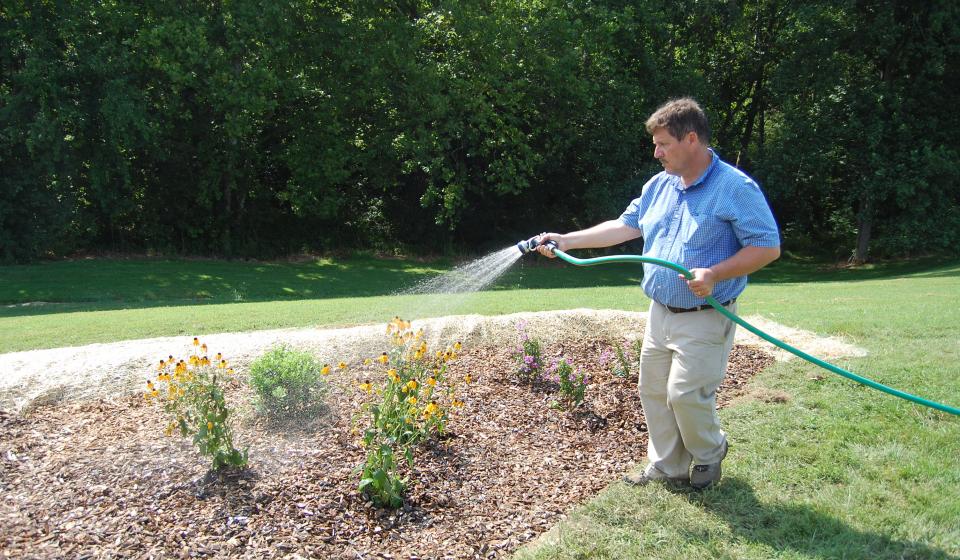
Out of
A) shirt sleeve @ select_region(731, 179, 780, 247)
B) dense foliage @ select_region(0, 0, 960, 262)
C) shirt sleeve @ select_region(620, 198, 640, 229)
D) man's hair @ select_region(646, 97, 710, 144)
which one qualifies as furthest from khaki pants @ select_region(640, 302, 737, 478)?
dense foliage @ select_region(0, 0, 960, 262)

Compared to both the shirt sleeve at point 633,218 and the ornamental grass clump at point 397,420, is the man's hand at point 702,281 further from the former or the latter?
the ornamental grass clump at point 397,420

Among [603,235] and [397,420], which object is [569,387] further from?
[397,420]

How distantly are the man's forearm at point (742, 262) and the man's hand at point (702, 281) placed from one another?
0.12 ft

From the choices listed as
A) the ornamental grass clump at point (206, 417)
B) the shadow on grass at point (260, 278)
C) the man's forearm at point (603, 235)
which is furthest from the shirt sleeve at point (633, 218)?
the shadow on grass at point (260, 278)

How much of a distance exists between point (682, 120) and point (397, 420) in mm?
→ 2287

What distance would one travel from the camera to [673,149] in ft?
11.7

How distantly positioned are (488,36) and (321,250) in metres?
8.18

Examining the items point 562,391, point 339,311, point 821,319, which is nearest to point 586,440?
point 562,391

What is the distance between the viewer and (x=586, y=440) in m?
4.86

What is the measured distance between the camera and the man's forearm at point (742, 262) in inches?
131

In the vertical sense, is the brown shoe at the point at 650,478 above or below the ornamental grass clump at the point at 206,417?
below

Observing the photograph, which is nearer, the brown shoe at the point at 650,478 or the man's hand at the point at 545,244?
the brown shoe at the point at 650,478

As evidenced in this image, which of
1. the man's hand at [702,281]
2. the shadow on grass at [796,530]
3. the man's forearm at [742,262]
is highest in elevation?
the man's forearm at [742,262]

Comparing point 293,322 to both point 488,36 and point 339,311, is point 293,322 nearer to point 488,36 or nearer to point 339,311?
point 339,311
